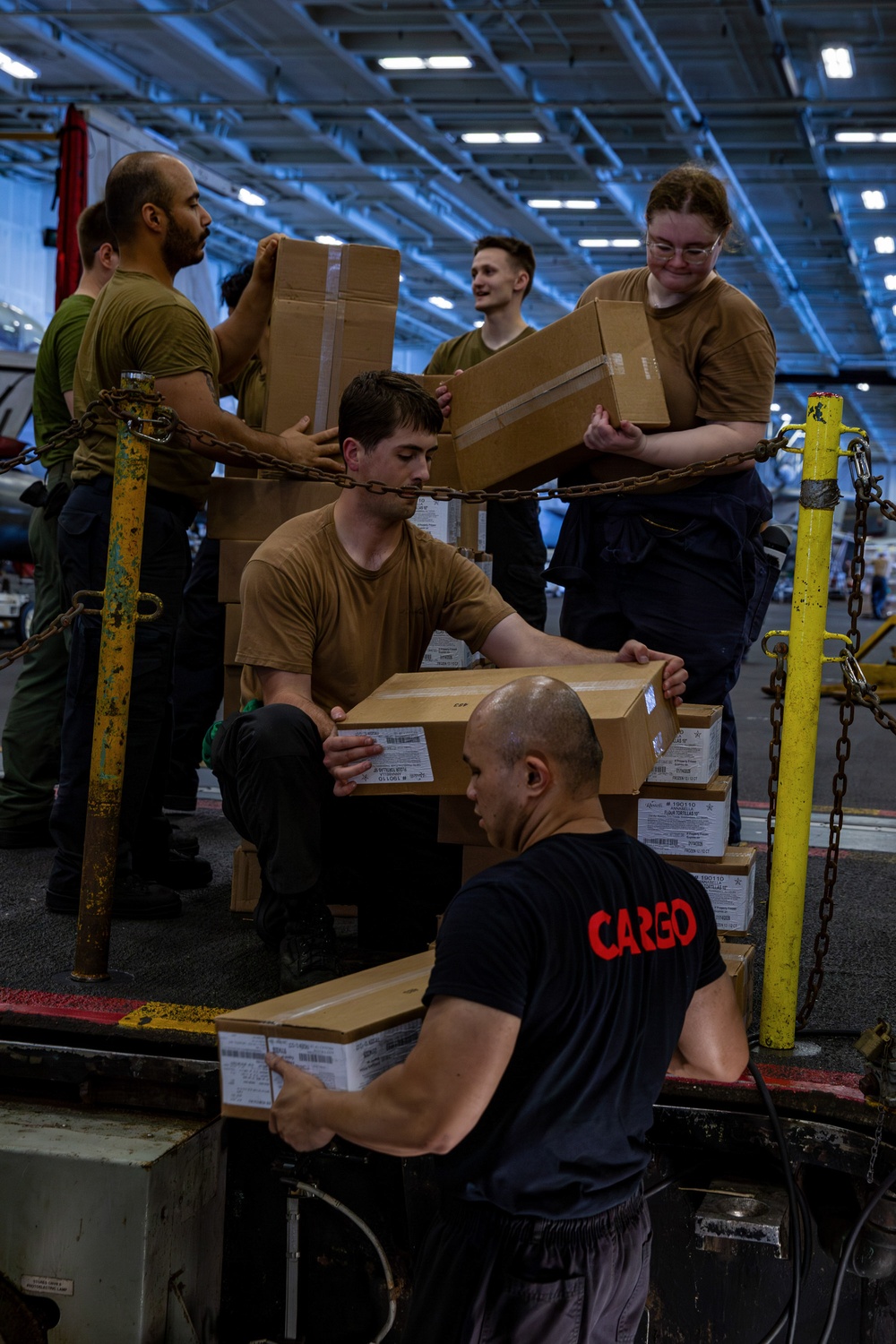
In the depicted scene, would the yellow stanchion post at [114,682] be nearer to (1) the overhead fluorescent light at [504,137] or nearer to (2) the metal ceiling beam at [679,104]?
(2) the metal ceiling beam at [679,104]

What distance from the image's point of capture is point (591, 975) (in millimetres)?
1739

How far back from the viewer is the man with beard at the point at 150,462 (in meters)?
3.15

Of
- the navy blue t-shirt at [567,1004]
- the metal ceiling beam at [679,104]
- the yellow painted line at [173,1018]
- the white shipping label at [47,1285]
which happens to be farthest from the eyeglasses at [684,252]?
the metal ceiling beam at [679,104]

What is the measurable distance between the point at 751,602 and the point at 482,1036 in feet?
6.30

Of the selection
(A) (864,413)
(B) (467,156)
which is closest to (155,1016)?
(B) (467,156)

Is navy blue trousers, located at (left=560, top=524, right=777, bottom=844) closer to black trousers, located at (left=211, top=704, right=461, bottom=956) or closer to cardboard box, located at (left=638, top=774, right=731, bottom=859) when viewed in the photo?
cardboard box, located at (left=638, top=774, right=731, bottom=859)

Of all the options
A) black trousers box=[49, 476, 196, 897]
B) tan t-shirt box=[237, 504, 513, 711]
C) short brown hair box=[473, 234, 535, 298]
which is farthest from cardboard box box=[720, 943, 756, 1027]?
short brown hair box=[473, 234, 535, 298]

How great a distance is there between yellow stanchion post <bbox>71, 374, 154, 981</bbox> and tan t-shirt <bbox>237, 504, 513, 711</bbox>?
26cm

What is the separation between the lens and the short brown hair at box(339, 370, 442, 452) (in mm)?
2869

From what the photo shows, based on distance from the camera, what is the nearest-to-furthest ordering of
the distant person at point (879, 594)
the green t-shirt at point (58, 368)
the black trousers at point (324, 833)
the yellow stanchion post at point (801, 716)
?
1. the yellow stanchion post at point (801, 716)
2. the black trousers at point (324, 833)
3. the green t-shirt at point (58, 368)
4. the distant person at point (879, 594)

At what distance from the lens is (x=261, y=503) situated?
11.1 ft

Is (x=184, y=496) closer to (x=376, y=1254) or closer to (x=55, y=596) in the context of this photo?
(x=55, y=596)

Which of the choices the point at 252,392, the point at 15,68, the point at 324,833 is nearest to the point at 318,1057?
the point at 324,833

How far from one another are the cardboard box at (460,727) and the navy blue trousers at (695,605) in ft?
1.89
